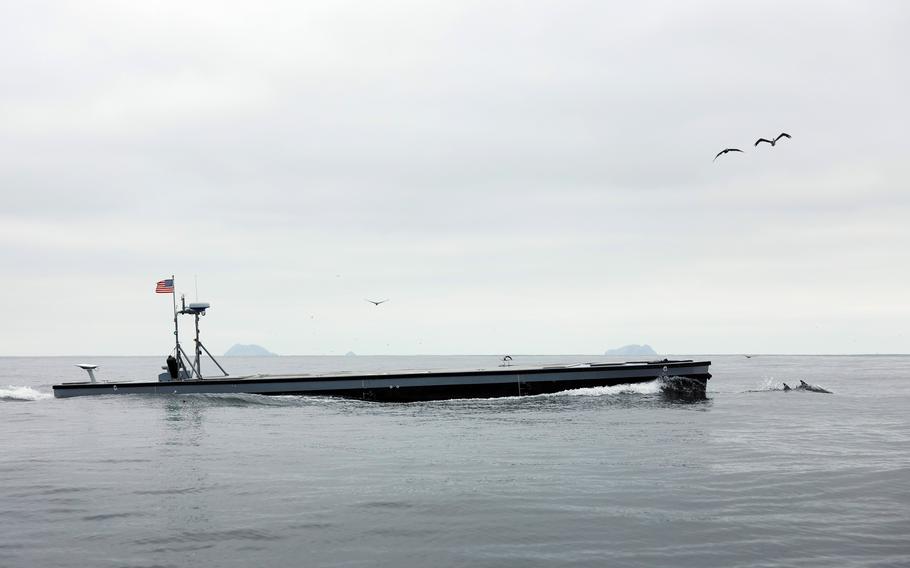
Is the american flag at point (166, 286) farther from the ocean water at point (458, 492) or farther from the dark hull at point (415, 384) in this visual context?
the ocean water at point (458, 492)

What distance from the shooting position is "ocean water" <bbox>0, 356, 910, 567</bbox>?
14031mm

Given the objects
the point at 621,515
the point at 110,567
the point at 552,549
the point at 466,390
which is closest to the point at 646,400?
the point at 466,390

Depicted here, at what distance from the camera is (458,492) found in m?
19.4

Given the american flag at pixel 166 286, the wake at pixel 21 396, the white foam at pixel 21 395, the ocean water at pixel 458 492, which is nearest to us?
the ocean water at pixel 458 492


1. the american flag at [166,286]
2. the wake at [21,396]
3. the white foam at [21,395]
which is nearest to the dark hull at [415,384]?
the american flag at [166,286]

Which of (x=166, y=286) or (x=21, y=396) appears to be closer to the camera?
(x=166, y=286)

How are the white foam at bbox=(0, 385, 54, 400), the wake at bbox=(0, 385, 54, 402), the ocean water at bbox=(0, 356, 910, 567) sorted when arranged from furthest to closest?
the white foam at bbox=(0, 385, 54, 400) < the wake at bbox=(0, 385, 54, 402) < the ocean water at bbox=(0, 356, 910, 567)

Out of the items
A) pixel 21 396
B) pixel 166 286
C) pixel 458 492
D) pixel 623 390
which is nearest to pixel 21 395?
pixel 21 396

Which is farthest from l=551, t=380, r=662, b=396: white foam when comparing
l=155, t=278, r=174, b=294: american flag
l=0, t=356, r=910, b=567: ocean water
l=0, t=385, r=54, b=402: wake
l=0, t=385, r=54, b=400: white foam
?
l=0, t=385, r=54, b=400: white foam

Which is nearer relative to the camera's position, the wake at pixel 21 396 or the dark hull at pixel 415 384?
the dark hull at pixel 415 384

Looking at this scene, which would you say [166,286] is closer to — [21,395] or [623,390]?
[21,395]

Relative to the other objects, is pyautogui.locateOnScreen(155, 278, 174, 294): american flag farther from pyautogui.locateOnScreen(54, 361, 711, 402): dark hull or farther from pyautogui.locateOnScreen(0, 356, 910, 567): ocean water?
pyautogui.locateOnScreen(0, 356, 910, 567): ocean water

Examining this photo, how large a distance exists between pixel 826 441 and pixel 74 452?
30270 mm

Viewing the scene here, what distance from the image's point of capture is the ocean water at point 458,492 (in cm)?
1403
